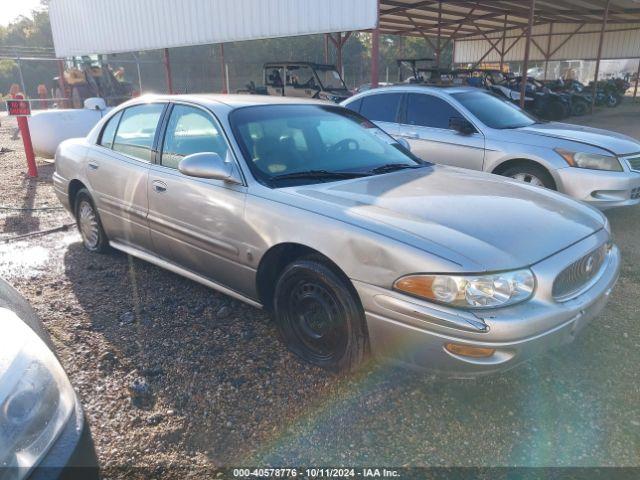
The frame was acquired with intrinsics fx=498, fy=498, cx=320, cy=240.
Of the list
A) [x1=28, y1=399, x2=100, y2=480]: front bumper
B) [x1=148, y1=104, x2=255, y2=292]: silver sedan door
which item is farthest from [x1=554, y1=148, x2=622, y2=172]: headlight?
[x1=28, y1=399, x2=100, y2=480]: front bumper

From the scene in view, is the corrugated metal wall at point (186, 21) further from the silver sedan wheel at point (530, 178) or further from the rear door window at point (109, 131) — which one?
the rear door window at point (109, 131)

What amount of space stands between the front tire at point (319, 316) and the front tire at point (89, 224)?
2398 millimetres

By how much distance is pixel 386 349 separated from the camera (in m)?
2.43

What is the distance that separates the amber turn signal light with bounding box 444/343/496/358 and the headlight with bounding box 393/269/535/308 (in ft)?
0.59

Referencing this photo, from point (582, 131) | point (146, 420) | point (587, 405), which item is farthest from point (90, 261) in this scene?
point (582, 131)

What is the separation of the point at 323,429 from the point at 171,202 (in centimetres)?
190

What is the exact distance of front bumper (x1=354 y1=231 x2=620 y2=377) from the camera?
2.17 m

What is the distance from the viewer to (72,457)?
4.93 feet

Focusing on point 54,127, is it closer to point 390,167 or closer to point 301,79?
point 301,79

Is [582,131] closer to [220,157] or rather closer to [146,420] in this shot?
[220,157]

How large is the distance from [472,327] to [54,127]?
10.0 m

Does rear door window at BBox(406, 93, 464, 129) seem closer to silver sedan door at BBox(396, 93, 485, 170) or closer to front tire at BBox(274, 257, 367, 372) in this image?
silver sedan door at BBox(396, 93, 485, 170)

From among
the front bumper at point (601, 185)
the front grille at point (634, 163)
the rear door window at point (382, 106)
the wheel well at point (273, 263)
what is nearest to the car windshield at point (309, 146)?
the wheel well at point (273, 263)

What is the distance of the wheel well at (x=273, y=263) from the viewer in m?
2.81
